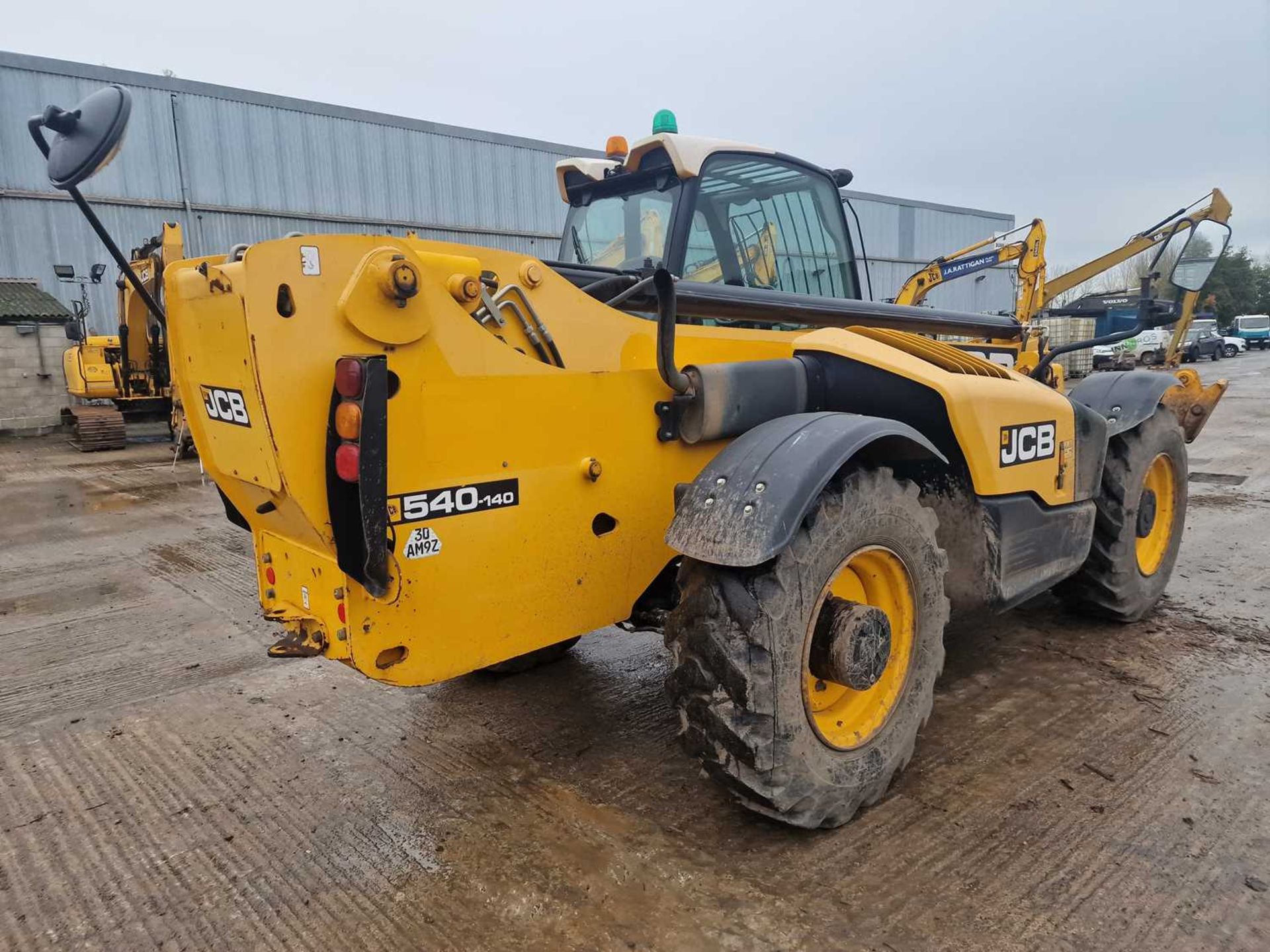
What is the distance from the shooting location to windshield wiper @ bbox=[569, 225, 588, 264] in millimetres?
4086

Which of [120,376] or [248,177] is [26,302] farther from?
[248,177]

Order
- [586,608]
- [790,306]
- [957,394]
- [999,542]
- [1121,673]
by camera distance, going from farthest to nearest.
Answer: [1121,673]
[790,306]
[999,542]
[957,394]
[586,608]

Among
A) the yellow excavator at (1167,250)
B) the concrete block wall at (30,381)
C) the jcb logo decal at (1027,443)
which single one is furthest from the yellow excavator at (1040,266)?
the concrete block wall at (30,381)

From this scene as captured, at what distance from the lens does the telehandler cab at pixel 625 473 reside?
6.84 ft

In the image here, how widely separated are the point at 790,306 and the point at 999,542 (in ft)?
3.92

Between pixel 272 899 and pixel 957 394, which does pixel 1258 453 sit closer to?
pixel 957 394

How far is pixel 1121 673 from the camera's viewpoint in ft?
12.4

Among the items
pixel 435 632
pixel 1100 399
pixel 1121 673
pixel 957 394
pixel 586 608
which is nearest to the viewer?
pixel 435 632

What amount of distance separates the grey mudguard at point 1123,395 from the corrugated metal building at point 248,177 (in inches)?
545

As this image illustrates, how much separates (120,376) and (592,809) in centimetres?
1535

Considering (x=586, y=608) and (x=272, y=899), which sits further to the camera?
(x=586, y=608)

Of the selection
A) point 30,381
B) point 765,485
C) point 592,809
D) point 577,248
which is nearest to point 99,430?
point 30,381

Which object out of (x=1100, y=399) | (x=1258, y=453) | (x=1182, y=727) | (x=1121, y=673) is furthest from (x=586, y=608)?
(x=1258, y=453)

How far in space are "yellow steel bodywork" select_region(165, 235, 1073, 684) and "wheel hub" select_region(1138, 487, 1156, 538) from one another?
2857 mm
